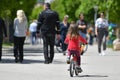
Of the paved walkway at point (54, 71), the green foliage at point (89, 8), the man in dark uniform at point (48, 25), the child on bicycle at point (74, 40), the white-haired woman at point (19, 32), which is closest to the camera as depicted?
the paved walkway at point (54, 71)

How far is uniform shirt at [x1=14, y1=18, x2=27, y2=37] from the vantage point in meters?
22.3

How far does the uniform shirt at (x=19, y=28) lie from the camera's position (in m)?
22.3

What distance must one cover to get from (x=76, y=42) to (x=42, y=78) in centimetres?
179

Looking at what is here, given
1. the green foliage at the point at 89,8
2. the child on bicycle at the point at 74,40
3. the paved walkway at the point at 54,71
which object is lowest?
the green foliage at the point at 89,8

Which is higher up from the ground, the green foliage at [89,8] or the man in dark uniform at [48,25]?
A: the man in dark uniform at [48,25]

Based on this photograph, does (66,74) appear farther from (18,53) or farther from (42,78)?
(18,53)

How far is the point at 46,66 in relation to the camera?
20.5m

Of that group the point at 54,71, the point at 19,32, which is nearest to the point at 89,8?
the point at 19,32

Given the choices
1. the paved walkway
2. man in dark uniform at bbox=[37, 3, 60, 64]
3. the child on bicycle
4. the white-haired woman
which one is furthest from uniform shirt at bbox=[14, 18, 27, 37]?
the child on bicycle

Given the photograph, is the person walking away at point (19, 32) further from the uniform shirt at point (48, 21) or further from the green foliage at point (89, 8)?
the green foliage at point (89, 8)

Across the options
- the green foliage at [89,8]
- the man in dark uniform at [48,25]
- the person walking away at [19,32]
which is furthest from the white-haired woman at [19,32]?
the green foliage at [89,8]

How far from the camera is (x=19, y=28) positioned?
2245 cm

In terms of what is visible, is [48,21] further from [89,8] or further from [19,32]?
[89,8]

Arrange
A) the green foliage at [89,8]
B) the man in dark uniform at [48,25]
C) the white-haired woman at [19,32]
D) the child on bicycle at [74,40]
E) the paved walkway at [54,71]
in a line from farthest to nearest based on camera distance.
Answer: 1. the green foliage at [89,8]
2. the white-haired woman at [19,32]
3. the man in dark uniform at [48,25]
4. the child on bicycle at [74,40]
5. the paved walkway at [54,71]
